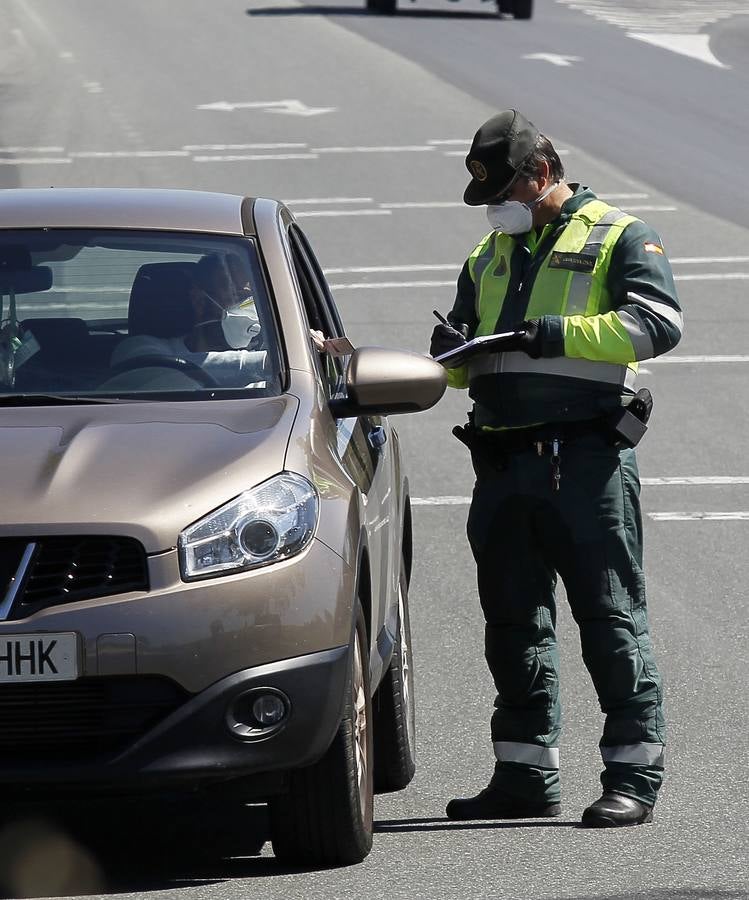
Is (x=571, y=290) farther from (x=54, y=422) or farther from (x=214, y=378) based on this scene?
(x=54, y=422)

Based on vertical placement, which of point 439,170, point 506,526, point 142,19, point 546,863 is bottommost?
point 142,19

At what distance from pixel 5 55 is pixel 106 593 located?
31626 mm

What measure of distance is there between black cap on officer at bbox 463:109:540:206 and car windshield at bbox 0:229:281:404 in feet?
2.20

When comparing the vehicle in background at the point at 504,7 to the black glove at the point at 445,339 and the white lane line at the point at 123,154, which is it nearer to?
the white lane line at the point at 123,154

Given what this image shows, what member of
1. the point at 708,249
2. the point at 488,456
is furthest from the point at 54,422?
the point at 708,249

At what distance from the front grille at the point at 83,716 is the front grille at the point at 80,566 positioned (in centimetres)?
19

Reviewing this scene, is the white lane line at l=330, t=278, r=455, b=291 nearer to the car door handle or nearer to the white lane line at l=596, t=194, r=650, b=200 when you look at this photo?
the white lane line at l=596, t=194, r=650, b=200

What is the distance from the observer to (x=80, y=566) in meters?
4.21

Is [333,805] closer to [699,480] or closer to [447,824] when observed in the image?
[447,824]

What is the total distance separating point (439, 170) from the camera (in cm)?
2378

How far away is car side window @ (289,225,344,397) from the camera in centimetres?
550

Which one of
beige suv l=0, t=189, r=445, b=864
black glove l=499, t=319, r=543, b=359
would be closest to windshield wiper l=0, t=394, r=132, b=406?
beige suv l=0, t=189, r=445, b=864

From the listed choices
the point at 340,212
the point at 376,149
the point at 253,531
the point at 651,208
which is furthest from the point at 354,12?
the point at 253,531

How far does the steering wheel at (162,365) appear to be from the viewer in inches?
204
